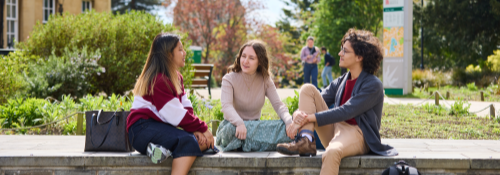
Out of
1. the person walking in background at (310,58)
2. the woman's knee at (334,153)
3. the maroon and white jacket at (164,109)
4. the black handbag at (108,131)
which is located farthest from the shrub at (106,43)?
the woman's knee at (334,153)

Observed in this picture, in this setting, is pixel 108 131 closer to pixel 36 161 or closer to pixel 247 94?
pixel 36 161

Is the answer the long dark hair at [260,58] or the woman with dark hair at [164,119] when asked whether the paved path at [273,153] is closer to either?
the woman with dark hair at [164,119]

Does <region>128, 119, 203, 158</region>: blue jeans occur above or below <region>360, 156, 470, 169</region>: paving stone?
above

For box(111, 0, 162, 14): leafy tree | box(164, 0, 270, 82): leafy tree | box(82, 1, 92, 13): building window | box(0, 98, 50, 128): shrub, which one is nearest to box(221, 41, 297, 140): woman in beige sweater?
box(0, 98, 50, 128): shrub

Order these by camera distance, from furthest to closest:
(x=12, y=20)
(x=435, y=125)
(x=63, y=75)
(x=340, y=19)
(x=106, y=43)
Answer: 1. (x=340, y=19)
2. (x=12, y=20)
3. (x=106, y=43)
4. (x=63, y=75)
5. (x=435, y=125)

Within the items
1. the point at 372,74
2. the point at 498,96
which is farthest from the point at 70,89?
the point at 498,96

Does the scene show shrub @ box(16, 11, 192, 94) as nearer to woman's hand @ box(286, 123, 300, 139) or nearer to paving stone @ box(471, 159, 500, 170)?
woman's hand @ box(286, 123, 300, 139)

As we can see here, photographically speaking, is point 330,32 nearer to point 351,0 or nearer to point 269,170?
point 351,0

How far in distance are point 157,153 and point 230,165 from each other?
58cm

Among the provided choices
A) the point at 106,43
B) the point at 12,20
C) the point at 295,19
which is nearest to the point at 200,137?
the point at 106,43

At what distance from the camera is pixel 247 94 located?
388 centimetres

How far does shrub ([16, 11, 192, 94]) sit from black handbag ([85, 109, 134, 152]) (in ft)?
18.5

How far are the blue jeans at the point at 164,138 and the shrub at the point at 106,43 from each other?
602 cm

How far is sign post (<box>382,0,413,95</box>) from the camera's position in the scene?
1333 centimetres
